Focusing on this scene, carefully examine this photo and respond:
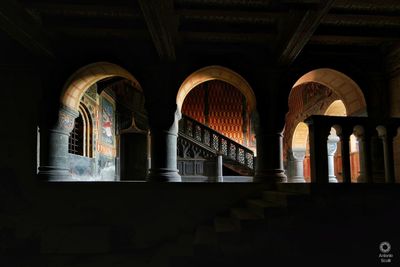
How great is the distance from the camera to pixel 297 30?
12.7 feet

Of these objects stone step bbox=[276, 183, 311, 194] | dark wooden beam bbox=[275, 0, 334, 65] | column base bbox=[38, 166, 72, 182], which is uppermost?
dark wooden beam bbox=[275, 0, 334, 65]

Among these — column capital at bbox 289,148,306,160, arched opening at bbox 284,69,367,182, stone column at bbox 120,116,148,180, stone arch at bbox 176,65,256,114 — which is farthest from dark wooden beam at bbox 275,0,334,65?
stone column at bbox 120,116,148,180

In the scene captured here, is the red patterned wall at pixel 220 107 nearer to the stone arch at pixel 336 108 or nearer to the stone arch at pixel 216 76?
the stone arch at pixel 336 108

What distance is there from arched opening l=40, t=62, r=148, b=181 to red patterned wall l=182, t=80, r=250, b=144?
353cm

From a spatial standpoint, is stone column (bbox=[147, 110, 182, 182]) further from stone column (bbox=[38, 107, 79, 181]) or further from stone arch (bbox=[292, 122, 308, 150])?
stone arch (bbox=[292, 122, 308, 150])

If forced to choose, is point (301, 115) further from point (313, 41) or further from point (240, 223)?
point (240, 223)

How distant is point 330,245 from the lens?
3482 mm

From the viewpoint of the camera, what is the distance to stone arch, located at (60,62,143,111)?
502 cm

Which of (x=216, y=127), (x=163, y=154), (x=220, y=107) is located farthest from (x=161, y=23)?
(x=220, y=107)

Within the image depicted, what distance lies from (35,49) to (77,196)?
99.6 inches

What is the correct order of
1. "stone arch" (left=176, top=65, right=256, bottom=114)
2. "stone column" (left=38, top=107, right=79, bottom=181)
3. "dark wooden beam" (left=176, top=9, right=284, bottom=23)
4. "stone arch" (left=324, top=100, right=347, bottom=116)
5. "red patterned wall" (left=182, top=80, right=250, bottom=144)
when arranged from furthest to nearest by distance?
"red patterned wall" (left=182, top=80, right=250, bottom=144) → "stone arch" (left=324, top=100, right=347, bottom=116) → "stone arch" (left=176, top=65, right=256, bottom=114) → "stone column" (left=38, top=107, right=79, bottom=181) → "dark wooden beam" (left=176, top=9, right=284, bottom=23)

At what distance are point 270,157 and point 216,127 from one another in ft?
26.2

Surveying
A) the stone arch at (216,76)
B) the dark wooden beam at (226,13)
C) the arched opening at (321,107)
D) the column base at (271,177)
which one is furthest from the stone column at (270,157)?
the dark wooden beam at (226,13)

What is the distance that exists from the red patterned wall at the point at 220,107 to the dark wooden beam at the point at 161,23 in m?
7.99
